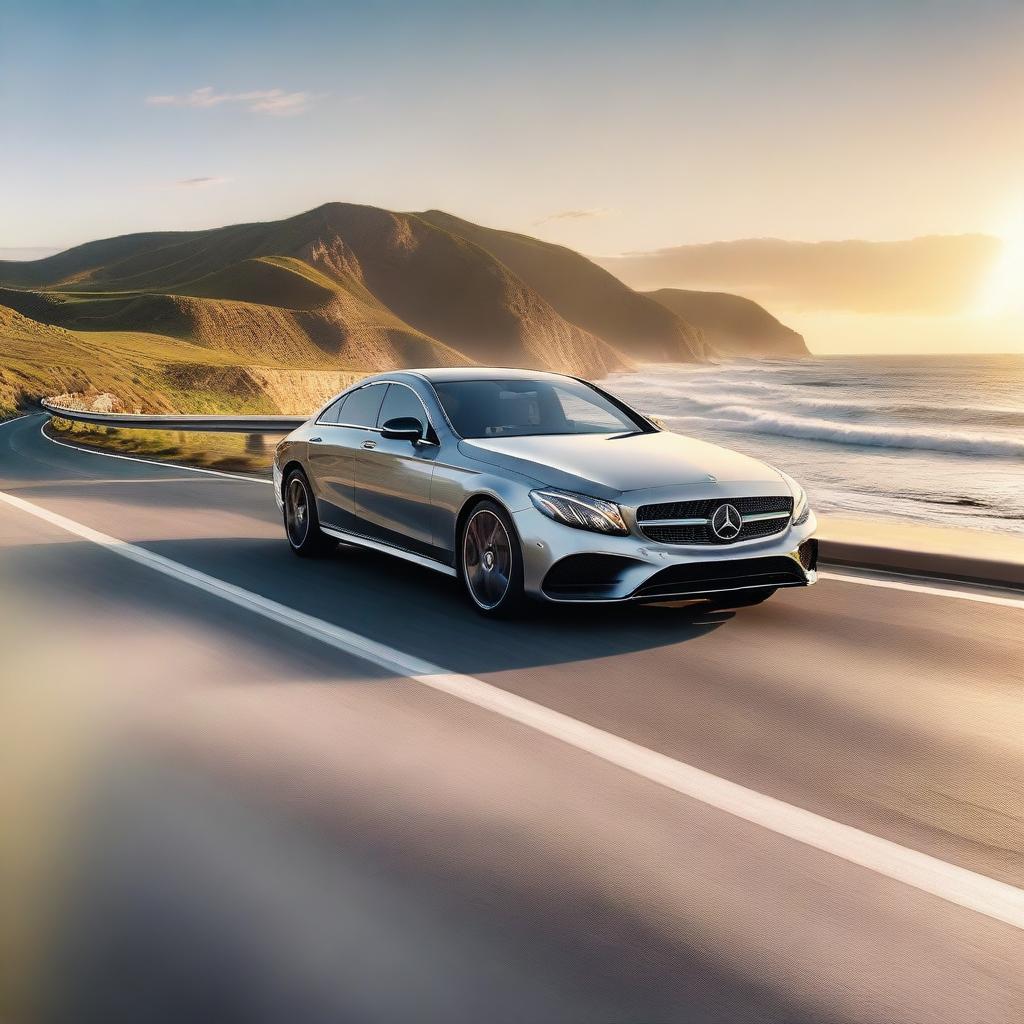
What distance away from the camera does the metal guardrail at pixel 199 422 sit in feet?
68.5

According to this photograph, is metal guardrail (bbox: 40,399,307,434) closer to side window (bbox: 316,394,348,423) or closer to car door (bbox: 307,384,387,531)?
side window (bbox: 316,394,348,423)

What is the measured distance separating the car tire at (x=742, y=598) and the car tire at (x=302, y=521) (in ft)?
10.9

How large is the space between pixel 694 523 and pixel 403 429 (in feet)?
7.43

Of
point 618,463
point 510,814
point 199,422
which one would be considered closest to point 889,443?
point 199,422

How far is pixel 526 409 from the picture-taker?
8883mm

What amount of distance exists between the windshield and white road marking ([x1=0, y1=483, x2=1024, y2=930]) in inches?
70.7

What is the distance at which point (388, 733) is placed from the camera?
535 centimetres

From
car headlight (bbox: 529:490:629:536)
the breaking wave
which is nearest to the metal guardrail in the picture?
car headlight (bbox: 529:490:629:536)

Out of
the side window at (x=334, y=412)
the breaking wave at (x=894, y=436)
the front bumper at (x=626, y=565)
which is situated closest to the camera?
the front bumper at (x=626, y=565)

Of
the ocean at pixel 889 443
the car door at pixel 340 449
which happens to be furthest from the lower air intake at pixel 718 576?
the car door at pixel 340 449

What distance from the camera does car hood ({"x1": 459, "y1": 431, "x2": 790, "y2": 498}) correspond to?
739 cm

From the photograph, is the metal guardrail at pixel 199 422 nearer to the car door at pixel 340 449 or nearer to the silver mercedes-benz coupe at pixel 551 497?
the car door at pixel 340 449

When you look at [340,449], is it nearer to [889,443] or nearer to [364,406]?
[364,406]

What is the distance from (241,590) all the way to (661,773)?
4588 mm
